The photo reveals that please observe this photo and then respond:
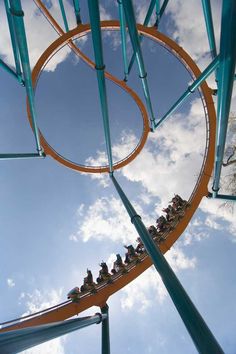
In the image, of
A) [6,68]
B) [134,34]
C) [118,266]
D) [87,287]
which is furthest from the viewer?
[118,266]

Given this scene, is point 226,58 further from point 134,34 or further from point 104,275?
point 104,275

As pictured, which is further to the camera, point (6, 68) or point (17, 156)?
point (17, 156)

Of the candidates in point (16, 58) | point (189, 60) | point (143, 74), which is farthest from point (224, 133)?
point (189, 60)

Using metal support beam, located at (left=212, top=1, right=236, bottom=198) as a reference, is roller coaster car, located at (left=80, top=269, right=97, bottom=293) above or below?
above

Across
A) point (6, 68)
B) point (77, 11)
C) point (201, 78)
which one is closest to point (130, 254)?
point (201, 78)

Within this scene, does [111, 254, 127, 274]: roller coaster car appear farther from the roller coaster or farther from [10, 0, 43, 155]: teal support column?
[10, 0, 43, 155]: teal support column

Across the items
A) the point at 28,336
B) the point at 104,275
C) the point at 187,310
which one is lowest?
the point at 187,310

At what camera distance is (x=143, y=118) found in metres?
9.34

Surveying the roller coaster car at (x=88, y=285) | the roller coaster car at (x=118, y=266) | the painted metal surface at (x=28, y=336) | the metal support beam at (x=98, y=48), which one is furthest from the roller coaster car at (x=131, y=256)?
the metal support beam at (x=98, y=48)

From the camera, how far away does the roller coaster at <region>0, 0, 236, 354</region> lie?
216 cm

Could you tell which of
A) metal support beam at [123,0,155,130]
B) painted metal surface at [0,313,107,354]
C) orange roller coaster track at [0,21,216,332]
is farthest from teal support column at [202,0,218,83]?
painted metal surface at [0,313,107,354]

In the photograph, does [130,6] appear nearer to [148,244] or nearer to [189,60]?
[148,244]

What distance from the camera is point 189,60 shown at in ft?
24.9

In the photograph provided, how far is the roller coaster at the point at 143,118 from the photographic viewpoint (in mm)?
2163
